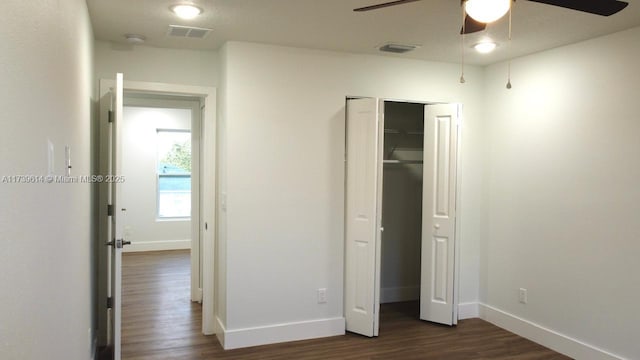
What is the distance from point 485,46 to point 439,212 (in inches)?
61.1

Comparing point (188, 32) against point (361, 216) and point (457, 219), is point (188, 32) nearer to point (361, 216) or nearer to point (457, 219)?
point (361, 216)

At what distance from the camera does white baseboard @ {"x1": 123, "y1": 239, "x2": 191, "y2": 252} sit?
844 centimetres

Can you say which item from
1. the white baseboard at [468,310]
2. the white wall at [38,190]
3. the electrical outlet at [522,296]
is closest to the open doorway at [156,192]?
the white baseboard at [468,310]

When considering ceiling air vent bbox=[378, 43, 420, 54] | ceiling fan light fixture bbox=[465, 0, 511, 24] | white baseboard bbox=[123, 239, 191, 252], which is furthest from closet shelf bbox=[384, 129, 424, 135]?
white baseboard bbox=[123, 239, 191, 252]

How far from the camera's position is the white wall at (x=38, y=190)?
106 centimetres

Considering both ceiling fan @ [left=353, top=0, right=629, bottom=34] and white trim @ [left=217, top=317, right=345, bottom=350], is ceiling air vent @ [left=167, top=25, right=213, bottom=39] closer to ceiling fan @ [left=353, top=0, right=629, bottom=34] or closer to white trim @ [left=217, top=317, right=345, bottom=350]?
ceiling fan @ [left=353, top=0, right=629, bottom=34]

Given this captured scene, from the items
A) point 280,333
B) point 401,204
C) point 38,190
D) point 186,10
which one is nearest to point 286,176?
point 280,333

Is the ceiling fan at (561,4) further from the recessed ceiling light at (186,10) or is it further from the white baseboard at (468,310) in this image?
the white baseboard at (468,310)

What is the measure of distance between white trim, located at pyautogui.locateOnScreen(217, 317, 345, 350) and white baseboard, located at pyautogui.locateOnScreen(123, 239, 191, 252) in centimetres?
484

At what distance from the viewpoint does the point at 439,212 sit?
15.0 feet

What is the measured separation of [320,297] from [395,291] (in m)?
1.43

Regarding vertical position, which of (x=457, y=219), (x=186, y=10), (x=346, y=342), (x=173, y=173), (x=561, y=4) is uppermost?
(x=186, y=10)

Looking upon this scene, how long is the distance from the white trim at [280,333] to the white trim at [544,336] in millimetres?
1519

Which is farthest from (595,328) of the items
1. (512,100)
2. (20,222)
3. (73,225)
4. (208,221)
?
(20,222)
